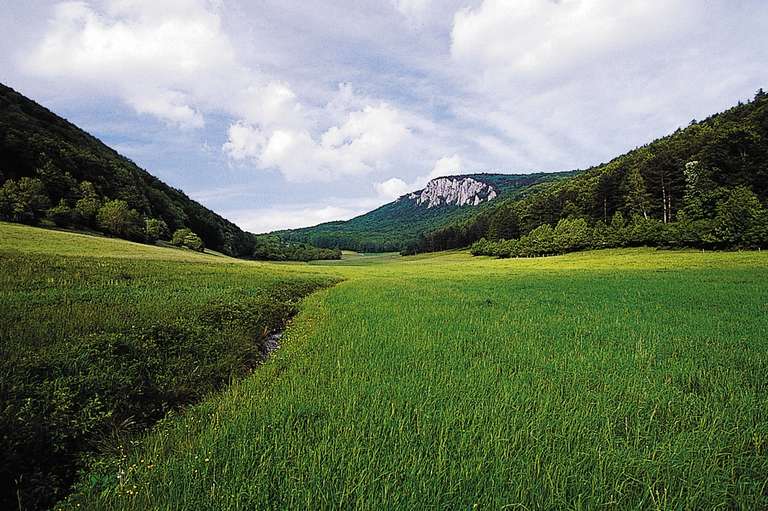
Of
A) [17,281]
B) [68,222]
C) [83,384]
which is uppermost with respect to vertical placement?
[68,222]

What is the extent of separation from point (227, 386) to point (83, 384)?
2104mm

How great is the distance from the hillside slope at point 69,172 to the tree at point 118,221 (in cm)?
277

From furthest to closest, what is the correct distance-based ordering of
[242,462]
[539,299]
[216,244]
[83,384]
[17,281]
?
[216,244] < [539,299] < [17,281] < [83,384] < [242,462]

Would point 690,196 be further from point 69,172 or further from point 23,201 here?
point 69,172

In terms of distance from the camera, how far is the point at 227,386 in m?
6.42

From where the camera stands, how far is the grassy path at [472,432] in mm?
3170

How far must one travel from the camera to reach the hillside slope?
65.6 meters

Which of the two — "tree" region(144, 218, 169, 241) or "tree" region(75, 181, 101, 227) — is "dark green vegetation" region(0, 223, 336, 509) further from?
"tree" region(144, 218, 169, 241)

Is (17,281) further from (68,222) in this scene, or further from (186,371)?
(68,222)

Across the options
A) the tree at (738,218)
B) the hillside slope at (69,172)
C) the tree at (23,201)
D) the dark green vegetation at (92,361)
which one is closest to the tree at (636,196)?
the tree at (738,218)

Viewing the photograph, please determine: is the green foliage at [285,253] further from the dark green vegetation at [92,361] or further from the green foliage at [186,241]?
the dark green vegetation at [92,361]

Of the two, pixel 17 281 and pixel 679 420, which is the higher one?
pixel 17 281

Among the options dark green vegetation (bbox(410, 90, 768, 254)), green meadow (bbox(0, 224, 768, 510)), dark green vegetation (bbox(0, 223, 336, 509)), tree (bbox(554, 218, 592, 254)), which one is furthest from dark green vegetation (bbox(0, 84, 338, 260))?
dark green vegetation (bbox(410, 90, 768, 254))

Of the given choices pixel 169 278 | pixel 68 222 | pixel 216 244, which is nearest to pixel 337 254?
pixel 216 244
